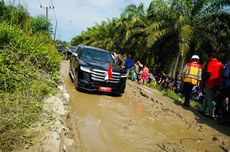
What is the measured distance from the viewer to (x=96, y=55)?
38.1 feet

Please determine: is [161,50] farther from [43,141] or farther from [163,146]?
[43,141]

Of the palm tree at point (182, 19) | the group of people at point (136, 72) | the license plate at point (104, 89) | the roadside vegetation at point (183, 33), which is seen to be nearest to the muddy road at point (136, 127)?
the license plate at point (104, 89)

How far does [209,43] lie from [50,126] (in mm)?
15208

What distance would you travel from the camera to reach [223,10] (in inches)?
659

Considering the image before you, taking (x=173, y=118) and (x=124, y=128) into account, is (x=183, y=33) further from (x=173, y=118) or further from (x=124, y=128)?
(x=124, y=128)

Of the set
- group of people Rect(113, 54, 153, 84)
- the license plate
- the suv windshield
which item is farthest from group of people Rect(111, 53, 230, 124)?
group of people Rect(113, 54, 153, 84)

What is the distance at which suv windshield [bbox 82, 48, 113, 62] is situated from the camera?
11403 millimetres

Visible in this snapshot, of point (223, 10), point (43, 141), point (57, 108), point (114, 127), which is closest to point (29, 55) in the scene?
point (57, 108)

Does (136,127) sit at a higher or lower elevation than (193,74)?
lower

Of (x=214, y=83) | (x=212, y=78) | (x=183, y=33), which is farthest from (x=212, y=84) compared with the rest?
(x=183, y=33)

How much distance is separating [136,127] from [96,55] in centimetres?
522

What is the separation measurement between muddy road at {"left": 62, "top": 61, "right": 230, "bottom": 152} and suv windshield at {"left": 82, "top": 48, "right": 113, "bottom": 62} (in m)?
1.69

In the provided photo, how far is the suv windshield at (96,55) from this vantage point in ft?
37.4

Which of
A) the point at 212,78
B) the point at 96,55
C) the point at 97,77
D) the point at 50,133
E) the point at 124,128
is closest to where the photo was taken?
the point at 50,133
